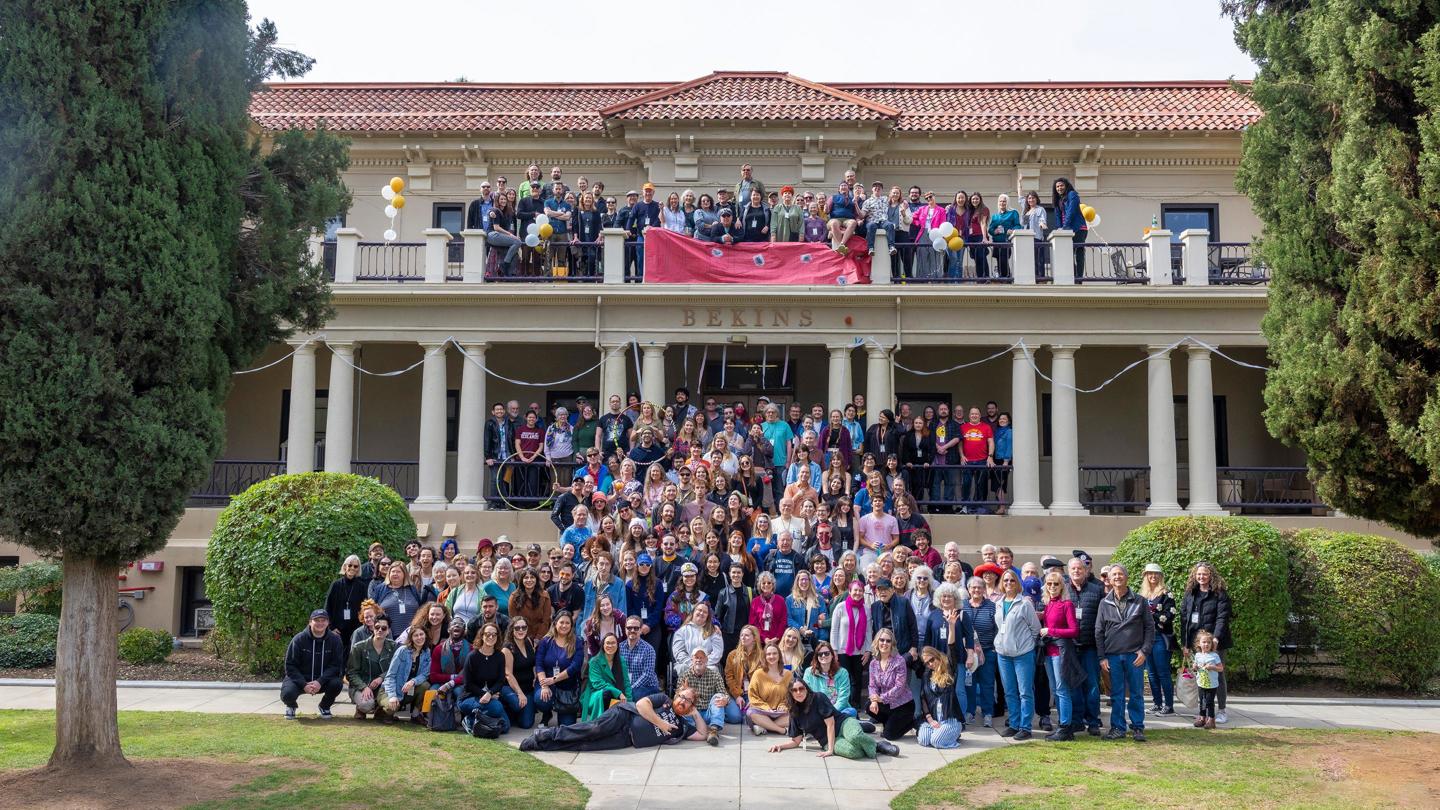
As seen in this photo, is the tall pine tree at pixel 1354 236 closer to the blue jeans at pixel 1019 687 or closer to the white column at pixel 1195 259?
the blue jeans at pixel 1019 687

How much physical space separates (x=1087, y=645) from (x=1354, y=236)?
4496 mm

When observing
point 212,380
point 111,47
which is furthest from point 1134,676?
point 111,47

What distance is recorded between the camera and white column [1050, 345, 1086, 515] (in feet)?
62.2

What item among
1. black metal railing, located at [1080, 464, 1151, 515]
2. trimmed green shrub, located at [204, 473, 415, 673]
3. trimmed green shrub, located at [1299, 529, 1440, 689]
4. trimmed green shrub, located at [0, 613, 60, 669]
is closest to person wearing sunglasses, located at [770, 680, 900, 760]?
trimmed green shrub, located at [204, 473, 415, 673]

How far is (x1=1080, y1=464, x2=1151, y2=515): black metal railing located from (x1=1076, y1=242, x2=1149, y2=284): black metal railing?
340 centimetres

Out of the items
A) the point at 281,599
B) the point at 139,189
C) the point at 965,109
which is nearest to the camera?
the point at 139,189

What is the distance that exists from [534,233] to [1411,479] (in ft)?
45.1

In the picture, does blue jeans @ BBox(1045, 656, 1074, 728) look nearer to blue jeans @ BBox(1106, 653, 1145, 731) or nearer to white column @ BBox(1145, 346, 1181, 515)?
blue jeans @ BBox(1106, 653, 1145, 731)

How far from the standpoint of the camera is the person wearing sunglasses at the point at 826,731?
32.7ft

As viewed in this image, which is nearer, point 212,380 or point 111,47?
point 111,47

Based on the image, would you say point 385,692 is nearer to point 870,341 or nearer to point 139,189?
point 139,189

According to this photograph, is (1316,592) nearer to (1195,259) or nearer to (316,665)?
(1195,259)

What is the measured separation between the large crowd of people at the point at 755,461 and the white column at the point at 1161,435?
2.52 m

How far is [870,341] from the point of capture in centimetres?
1944
